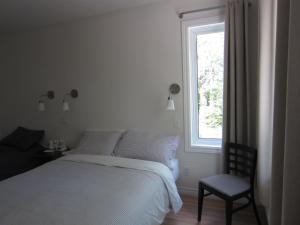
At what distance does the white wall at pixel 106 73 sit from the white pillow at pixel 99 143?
0.85ft

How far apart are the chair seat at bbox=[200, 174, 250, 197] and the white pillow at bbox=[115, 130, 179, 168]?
0.53 metres

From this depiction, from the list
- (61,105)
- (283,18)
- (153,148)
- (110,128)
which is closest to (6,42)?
(61,105)

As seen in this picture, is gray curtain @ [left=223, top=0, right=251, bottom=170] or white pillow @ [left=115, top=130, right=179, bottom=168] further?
white pillow @ [left=115, top=130, right=179, bottom=168]

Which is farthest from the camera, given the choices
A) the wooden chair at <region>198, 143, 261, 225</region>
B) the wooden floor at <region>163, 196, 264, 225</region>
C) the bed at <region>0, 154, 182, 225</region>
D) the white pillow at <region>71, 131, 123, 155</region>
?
the white pillow at <region>71, 131, 123, 155</region>

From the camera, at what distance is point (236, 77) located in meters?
2.51

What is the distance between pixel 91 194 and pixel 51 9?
7.92 feet

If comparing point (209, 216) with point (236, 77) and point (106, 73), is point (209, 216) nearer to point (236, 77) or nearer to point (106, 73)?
point (236, 77)

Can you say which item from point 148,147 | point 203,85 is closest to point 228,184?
point 148,147

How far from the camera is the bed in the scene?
63.1 inches

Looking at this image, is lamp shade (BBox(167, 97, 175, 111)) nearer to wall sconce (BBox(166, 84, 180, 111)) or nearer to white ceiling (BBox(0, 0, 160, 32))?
wall sconce (BBox(166, 84, 180, 111))

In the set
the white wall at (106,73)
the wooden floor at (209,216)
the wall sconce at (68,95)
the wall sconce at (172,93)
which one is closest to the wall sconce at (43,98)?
the white wall at (106,73)

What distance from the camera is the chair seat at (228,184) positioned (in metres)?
2.16

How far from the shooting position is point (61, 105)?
372 centimetres

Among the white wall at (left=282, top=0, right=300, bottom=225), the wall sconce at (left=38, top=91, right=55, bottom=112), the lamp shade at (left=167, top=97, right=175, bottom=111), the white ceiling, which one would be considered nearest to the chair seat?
the lamp shade at (left=167, top=97, right=175, bottom=111)
